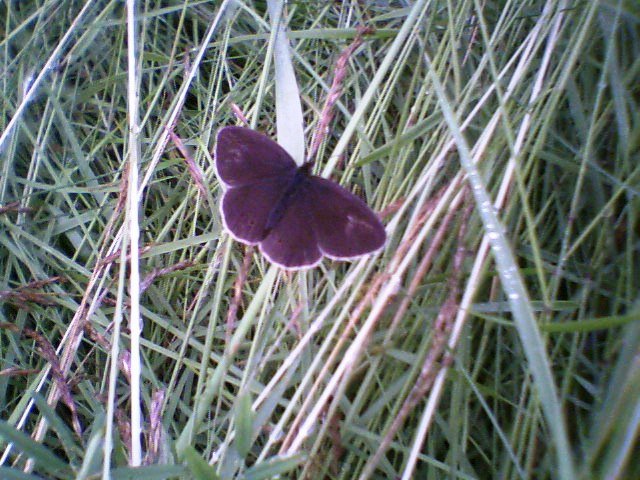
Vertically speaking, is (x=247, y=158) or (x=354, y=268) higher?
(x=247, y=158)

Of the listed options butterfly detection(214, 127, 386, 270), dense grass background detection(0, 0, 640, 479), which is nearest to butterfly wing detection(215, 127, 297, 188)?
butterfly detection(214, 127, 386, 270)

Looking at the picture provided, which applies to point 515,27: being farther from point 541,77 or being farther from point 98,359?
point 98,359

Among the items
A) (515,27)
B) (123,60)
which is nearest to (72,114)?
(123,60)

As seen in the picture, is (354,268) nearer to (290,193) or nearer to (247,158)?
(290,193)

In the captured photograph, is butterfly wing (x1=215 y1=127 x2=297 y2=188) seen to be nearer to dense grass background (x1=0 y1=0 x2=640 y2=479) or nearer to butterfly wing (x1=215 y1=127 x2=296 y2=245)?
butterfly wing (x1=215 y1=127 x2=296 y2=245)

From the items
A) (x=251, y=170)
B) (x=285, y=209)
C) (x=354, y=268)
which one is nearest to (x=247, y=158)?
(x=251, y=170)

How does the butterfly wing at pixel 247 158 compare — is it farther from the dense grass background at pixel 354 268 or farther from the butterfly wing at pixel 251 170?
the dense grass background at pixel 354 268
